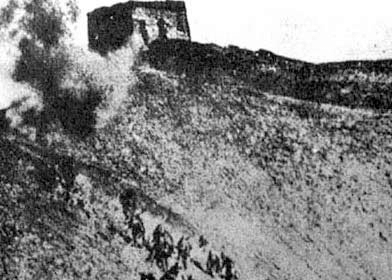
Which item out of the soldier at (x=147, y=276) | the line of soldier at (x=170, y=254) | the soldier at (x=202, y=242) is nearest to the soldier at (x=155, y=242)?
the line of soldier at (x=170, y=254)

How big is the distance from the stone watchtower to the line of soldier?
7137 mm

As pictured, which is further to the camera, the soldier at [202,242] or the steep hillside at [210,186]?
the soldier at [202,242]

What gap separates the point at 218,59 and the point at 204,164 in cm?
266

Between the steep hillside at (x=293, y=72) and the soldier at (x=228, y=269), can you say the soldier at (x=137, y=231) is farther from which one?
the steep hillside at (x=293, y=72)

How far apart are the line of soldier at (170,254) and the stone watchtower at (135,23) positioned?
7.14 metres

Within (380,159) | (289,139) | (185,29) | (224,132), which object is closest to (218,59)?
(224,132)

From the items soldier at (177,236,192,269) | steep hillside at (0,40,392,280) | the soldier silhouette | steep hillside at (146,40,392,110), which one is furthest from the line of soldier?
the soldier silhouette

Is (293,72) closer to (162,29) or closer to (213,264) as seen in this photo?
(213,264)

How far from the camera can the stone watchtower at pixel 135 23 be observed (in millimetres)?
17531

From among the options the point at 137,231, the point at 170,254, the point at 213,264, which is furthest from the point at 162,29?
the point at 213,264

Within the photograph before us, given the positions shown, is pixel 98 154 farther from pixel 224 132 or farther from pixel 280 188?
pixel 280 188

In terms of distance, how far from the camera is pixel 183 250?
37.9 feet

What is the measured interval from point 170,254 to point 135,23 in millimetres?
8603

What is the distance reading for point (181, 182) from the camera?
12.6 m
